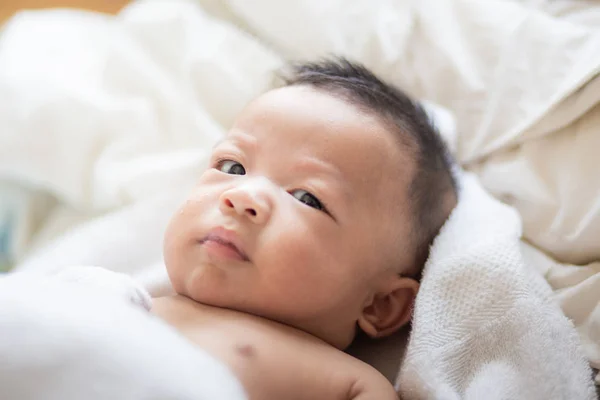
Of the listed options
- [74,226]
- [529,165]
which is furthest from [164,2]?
[529,165]

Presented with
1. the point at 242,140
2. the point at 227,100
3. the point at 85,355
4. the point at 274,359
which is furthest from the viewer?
the point at 227,100

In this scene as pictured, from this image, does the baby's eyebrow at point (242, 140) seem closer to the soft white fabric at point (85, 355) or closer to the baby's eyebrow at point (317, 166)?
the baby's eyebrow at point (317, 166)

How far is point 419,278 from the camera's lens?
905mm

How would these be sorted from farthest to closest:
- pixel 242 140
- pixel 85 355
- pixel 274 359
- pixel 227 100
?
pixel 227 100, pixel 242 140, pixel 274 359, pixel 85 355

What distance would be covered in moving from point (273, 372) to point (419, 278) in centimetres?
29

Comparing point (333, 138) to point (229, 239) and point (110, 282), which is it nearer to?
point (229, 239)

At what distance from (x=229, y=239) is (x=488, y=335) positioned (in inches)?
13.8

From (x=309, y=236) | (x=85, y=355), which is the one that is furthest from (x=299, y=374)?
(x=85, y=355)

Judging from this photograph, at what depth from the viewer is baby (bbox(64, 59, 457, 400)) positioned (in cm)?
75

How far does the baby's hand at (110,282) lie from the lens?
74cm

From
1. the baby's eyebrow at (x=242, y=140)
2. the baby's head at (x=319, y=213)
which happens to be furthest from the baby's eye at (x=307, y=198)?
the baby's eyebrow at (x=242, y=140)

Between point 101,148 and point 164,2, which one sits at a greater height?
point 164,2

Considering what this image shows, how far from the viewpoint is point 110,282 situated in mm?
752

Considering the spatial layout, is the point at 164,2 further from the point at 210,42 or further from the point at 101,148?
the point at 101,148
